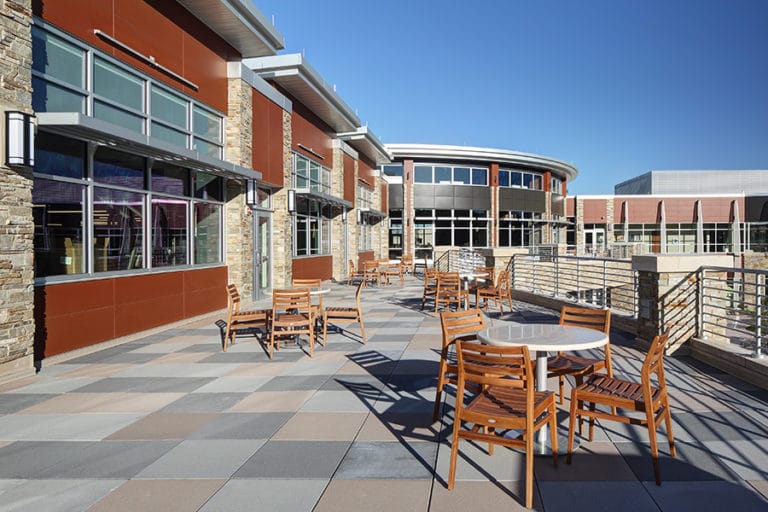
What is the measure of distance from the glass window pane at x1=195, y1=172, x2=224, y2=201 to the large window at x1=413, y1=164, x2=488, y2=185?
22.8 metres

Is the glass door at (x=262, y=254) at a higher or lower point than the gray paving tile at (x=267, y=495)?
higher

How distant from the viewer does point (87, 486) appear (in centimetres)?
352

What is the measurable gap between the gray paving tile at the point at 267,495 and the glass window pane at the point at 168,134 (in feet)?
25.8

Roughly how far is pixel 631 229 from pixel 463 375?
45138 millimetres

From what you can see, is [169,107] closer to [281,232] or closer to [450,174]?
[281,232]

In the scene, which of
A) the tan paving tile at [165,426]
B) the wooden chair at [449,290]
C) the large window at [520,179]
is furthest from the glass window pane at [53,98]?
the large window at [520,179]

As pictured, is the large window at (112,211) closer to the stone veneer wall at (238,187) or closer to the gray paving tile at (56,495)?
the stone veneer wall at (238,187)

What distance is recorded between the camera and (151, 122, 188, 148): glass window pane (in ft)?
31.9

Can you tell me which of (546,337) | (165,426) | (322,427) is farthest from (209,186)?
(546,337)

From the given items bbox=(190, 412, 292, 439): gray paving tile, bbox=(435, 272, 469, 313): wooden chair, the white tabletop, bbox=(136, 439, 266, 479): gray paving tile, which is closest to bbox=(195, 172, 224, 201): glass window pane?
bbox=(435, 272, 469, 313): wooden chair

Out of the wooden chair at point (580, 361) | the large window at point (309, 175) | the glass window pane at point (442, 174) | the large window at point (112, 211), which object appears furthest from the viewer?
the glass window pane at point (442, 174)

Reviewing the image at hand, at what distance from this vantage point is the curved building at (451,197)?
33.7 meters

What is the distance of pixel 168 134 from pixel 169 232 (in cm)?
188

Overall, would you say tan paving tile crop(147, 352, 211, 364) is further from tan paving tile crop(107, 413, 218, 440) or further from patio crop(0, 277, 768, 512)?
tan paving tile crop(107, 413, 218, 440)
